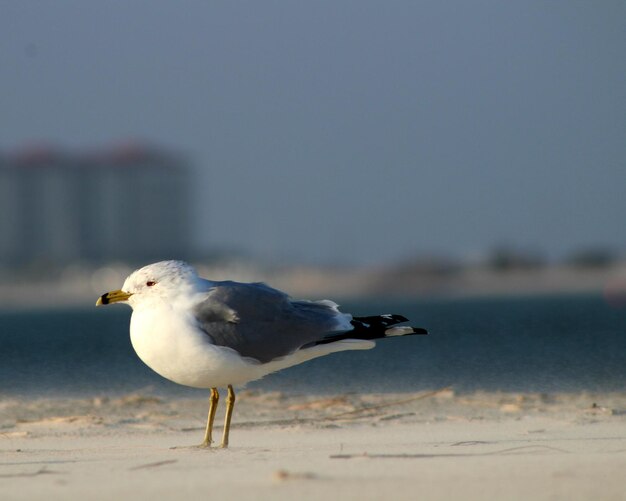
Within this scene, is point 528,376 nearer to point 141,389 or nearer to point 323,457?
point 141,389

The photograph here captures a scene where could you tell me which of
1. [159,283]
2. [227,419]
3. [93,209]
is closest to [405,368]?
[227,419]

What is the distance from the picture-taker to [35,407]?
30.2 ft

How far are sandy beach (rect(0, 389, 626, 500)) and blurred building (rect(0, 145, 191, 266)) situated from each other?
326 feet

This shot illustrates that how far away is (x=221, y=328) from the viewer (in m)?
6.34

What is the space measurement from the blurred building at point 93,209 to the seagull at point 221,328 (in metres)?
101

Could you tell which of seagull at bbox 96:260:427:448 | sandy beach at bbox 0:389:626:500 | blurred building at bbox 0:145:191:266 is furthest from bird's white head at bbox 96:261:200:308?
blurred building at bbox 0:145:191:266

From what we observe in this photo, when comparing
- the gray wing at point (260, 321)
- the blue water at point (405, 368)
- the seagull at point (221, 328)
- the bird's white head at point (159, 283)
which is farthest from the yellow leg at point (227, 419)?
the blue water at point (405, 368)

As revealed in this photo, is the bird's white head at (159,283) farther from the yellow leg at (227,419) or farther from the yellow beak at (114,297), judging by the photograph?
the yellow leg at (227,419)

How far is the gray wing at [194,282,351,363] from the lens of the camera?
6.35 m

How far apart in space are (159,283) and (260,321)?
21.9 inches

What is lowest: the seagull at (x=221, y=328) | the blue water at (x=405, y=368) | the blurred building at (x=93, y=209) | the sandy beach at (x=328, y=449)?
the sandy beach at (x=328, y=449)

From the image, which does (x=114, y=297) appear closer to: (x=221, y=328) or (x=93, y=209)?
(x=221, y=328)

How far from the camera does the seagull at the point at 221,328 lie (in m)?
6.25

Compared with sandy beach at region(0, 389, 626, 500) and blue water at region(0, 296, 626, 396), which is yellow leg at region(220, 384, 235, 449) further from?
blue water at region(0, 296, 626, 396)
